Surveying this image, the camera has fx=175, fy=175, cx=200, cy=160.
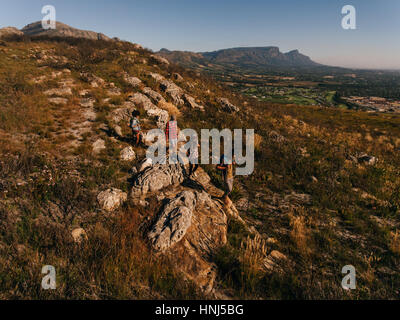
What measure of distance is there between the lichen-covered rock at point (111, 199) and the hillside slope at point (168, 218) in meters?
0.04

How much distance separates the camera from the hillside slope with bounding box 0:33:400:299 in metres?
3.43

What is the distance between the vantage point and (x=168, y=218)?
15.2 feet

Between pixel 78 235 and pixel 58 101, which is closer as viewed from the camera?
pixel 78 235

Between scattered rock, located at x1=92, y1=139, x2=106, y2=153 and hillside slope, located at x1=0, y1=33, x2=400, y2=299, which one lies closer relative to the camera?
hillside slope, located at x1=0, y1=33, x2=400, y2=299

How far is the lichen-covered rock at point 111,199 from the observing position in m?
5.03

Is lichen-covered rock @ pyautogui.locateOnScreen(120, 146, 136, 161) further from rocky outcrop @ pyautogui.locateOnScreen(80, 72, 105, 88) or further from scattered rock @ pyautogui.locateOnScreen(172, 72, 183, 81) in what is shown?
scattered rock @ pyautogui.locateOnScreen(172, 72, 183, 81)

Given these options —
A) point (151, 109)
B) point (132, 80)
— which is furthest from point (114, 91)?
point (151, 109)

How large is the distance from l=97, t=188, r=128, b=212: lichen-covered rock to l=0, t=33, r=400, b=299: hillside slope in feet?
0.14

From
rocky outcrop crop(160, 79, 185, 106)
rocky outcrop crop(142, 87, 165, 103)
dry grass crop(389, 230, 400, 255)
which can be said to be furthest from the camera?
rocky outcrop crop(160, 79, 185, 106)

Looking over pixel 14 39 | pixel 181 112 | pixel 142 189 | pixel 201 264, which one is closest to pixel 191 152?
pixel 142 189

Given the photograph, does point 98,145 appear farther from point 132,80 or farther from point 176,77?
point 176,77

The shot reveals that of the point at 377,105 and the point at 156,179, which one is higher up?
the point at 377,105

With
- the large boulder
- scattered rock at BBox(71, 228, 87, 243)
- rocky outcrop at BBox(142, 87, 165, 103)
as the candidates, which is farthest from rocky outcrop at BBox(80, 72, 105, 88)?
the large boulder

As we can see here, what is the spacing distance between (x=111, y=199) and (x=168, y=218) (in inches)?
74.5
